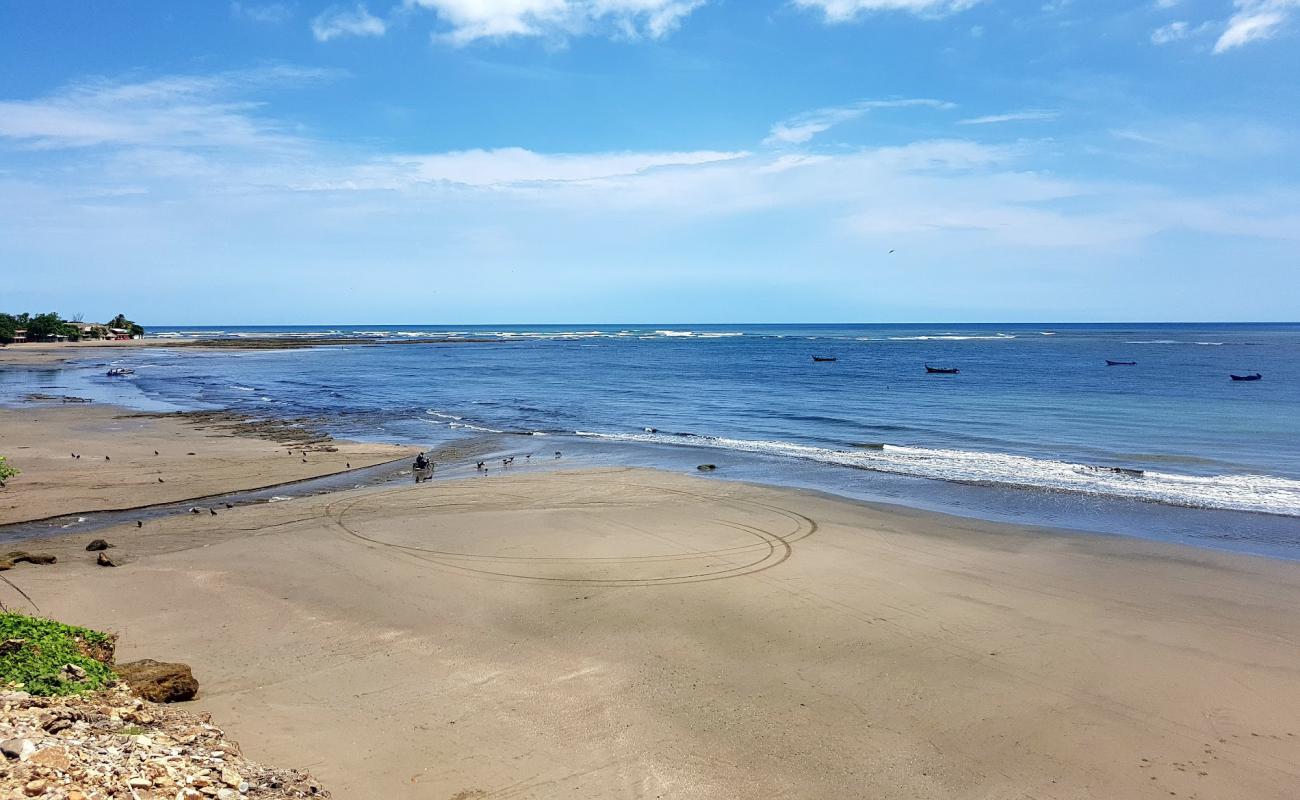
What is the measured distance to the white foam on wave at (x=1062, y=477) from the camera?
65.9ft

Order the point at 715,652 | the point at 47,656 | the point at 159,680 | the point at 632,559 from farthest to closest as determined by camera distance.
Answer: the point at 632,559, the point at 715,652, the point at 159,680, the point at 47,656

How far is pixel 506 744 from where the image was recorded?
8008mm

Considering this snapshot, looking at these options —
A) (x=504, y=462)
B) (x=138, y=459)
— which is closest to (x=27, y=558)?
(x=138, y=459)

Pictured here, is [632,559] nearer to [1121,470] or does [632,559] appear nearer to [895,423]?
[1121,470]

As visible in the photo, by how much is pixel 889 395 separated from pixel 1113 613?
38982 mm

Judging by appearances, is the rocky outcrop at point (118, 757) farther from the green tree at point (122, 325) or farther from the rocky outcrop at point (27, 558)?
the green tree at point (122, 325)

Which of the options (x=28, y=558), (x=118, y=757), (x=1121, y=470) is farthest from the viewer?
(x=1121, y=470)

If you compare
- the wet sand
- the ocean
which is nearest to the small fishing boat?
the ocean

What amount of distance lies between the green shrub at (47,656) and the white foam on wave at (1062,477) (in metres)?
21.4

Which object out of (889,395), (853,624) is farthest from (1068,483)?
(889,395)

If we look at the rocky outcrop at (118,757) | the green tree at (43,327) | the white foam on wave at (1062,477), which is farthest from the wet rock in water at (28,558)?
the green tree at (43,327)

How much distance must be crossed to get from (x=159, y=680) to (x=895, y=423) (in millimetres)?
32630

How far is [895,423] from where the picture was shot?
118ft

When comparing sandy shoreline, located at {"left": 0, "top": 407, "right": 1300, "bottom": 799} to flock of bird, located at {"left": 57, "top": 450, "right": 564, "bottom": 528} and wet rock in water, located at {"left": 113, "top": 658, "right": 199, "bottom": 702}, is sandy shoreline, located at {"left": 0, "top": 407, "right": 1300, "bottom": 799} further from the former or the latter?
flock of bird, located at {"left": 57, "top": 450, "right": 564, "bottom": 528}
